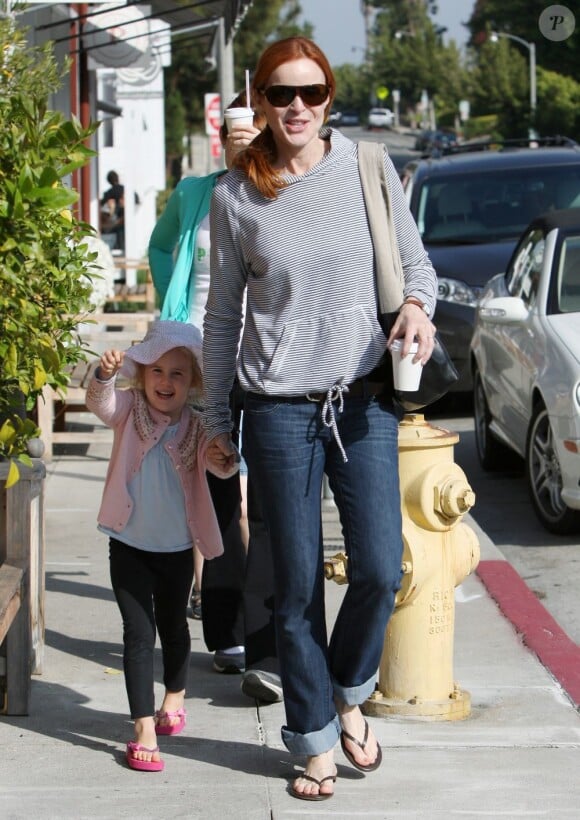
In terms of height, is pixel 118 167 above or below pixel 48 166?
above

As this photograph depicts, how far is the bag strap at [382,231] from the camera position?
3.78 meters

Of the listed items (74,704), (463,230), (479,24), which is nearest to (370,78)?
(479,24)

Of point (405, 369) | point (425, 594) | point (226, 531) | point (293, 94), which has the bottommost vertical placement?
point (425, 594)

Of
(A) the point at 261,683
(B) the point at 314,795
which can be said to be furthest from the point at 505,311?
(B) the point at 314,795

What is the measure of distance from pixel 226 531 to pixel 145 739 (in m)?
1.03

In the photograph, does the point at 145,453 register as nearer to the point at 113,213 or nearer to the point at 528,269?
the point at 528,269

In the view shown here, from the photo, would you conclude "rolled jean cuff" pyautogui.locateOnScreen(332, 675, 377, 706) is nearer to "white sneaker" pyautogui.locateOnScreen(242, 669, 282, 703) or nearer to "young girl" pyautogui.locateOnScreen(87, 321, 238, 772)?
"young girl" pyautogui.locateOnScreen(87, 321, 238, 772)

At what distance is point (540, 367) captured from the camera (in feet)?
25.2

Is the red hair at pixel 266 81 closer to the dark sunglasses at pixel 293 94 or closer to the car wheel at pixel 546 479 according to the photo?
the dark sunglasses at pixel 293 94

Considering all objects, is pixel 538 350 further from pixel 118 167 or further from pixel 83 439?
pixel 118 167

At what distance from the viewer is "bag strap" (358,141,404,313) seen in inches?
149

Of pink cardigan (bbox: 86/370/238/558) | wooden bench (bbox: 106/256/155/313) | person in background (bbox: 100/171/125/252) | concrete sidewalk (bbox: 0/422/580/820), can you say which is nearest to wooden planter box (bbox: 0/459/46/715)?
concrete sidewalk (bbox: 0/422/580/820)

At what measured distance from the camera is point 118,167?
2520 cm

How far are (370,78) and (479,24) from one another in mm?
48150
